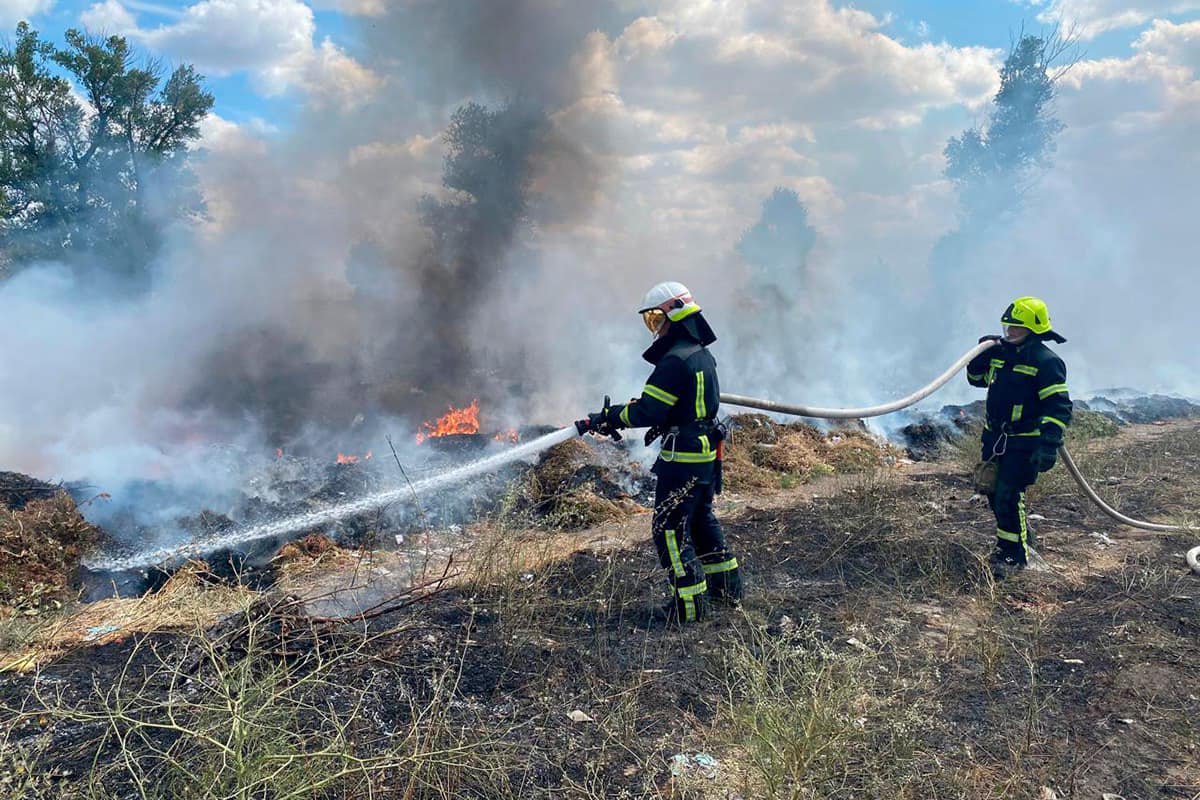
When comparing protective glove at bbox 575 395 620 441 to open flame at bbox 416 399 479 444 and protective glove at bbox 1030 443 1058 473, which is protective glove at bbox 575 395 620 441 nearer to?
protective glove at bbox 1030 443 1058 473

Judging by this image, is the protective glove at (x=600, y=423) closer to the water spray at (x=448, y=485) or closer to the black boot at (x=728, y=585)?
the water spray at (x=448, y=485)

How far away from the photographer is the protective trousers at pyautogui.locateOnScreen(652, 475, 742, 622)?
430cm

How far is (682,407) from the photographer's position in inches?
173

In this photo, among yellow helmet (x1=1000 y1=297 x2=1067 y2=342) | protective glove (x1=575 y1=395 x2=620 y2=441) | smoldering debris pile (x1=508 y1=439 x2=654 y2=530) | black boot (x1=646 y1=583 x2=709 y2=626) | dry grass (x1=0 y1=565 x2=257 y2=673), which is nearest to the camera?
dry grass (x1=0 y1=565 x2=257 y2=673)

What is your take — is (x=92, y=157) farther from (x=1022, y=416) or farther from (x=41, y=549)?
A: (x=1022, y=416)

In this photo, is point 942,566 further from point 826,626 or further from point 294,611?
point 294,611

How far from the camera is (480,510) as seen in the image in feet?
25.7

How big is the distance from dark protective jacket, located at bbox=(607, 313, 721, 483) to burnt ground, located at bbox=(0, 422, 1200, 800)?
93 centimetres

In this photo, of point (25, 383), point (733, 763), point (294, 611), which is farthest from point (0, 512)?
point (25, 383)

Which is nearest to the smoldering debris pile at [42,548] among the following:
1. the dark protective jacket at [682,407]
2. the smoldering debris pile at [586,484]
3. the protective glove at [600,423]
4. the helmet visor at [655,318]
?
the protective glove at [600,423]

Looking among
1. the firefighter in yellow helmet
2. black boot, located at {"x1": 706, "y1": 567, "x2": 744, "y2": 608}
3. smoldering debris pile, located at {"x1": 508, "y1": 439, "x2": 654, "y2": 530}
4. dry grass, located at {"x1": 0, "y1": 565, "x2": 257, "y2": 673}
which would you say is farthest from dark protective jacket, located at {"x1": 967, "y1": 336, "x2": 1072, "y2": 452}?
dry grass, located at {"x1": 0, "y1": 565, "x2": 257, "y2": 673}

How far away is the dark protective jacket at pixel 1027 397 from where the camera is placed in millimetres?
5180

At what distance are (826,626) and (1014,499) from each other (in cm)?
207

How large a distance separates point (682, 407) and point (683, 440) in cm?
20
